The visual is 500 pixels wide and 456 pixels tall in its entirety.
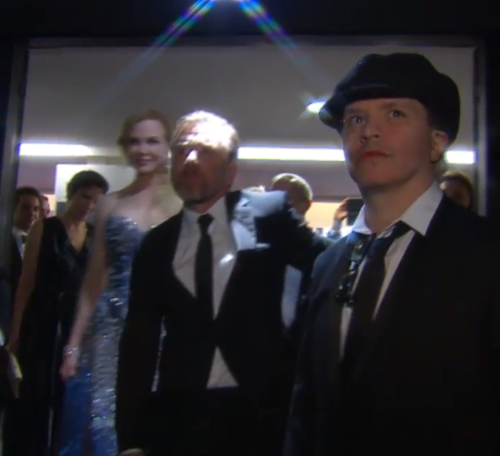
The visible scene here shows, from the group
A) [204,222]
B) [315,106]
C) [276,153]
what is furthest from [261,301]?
[315,106]

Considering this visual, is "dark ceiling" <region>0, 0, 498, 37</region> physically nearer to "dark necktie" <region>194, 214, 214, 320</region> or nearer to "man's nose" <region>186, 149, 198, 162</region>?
"man's nose" <region>186, 149, 198, 162</region>

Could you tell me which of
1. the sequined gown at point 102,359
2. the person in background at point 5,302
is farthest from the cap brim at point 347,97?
the person in background at point 5,302

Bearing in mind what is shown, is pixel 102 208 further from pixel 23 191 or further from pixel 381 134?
pixel 381 134

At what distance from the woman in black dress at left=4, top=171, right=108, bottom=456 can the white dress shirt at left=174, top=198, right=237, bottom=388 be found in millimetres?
184

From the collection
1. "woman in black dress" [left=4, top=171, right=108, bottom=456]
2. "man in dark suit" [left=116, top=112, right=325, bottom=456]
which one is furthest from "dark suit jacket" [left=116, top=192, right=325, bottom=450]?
"woman in black dress" [left=4, top=171, right=108, bottom=456]

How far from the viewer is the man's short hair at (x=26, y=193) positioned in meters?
1.26

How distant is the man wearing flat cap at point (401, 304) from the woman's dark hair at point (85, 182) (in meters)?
0.46

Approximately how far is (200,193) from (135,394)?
37 cm

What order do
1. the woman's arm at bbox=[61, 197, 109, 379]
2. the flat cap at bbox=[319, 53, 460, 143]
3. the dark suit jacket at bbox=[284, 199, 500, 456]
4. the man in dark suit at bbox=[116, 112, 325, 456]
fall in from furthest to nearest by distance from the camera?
1. the woman's arm at bbox=[61, 197, 109, 379]
2. the man in dark suit at bbox=[116, 112, 325, 456]
3. the flat cap at bbox=[319, 53, 460, 143]
4. the dark suit jacket at bbox=[284, 199, 500, 456]

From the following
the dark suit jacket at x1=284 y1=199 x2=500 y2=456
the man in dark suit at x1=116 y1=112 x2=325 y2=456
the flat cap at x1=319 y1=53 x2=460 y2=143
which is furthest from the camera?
the man in dark suit at x1=116 y1=112 x2=325 y2=456

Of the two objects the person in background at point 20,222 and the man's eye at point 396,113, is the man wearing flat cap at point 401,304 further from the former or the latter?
the person in background at point 20,222

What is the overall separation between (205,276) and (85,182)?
303 millimetres

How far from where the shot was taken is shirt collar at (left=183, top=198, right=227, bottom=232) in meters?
1.14

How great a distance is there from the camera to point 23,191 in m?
1.27
